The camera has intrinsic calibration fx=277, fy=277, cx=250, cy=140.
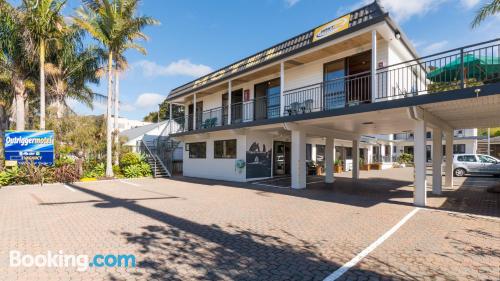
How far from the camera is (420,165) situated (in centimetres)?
848

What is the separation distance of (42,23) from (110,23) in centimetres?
355

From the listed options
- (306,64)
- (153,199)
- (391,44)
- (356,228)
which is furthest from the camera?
(306,64)

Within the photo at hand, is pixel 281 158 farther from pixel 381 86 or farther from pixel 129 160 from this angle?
pixel 129 160

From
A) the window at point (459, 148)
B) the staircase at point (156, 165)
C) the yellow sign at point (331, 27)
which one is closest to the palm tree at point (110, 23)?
the staircase at point (156, 165)

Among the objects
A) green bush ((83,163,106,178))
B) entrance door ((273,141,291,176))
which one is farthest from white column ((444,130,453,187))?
green bush ((83,163,106,178))

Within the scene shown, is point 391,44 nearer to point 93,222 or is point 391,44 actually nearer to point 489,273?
point 489,273

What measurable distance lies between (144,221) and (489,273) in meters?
6.53

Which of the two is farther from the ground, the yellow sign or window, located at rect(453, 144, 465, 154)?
the yellow sign

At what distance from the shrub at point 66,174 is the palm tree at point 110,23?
6.24ft

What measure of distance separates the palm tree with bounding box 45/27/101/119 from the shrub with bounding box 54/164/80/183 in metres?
5.15

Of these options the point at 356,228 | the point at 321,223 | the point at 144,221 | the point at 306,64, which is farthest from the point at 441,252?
the point at 306,64

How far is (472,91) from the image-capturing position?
6922 millimetres

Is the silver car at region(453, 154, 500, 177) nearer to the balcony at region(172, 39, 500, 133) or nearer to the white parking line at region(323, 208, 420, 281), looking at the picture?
the balcony at region(172, 39, 500, 133)

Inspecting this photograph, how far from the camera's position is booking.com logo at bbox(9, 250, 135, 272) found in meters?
4.11
